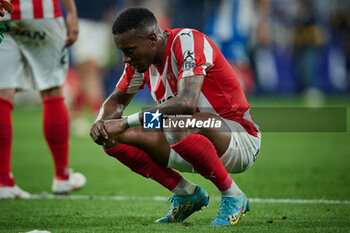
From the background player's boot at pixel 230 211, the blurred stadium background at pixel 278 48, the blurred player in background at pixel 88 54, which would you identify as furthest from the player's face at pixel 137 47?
the blurred stadium background at pixel 278 48

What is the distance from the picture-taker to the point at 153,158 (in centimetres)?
368

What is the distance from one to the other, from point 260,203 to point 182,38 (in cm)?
151

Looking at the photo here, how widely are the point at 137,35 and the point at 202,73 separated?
0.43 m

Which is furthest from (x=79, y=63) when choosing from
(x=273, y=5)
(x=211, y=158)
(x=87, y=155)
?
(x=273, y=5)

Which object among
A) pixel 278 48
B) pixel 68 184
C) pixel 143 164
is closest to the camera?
pixel 143 164

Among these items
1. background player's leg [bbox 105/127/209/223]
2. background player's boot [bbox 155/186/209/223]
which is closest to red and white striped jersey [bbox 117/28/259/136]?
background player's leg [bbox 105/127/209/223]

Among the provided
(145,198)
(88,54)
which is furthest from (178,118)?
(88,54)

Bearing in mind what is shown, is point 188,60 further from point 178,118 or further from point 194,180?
point 194,180

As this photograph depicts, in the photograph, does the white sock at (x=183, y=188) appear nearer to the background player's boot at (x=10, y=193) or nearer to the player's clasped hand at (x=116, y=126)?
the player's clasped hand at (x=116, y=126)

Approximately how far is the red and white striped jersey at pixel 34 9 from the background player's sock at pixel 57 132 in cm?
69

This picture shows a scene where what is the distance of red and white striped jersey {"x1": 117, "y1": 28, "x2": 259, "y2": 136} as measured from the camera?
340 cm

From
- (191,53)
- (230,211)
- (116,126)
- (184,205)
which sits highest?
(191,53)

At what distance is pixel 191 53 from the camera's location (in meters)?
3.39

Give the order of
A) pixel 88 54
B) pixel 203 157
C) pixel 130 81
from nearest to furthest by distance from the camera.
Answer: pixel 203 157, pixel 130 81, pixel 88 54
